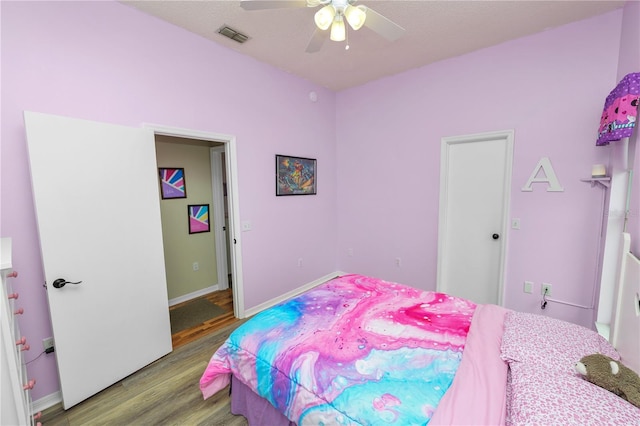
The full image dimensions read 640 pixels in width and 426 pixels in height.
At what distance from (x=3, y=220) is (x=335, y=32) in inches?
93.1

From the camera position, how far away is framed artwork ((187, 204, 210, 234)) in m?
3.68

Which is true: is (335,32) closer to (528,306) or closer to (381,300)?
(381,300)

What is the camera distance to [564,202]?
255cm

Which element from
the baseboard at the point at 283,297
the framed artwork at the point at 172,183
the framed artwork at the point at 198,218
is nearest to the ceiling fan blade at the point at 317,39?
the framed artwork at the point at 172,183

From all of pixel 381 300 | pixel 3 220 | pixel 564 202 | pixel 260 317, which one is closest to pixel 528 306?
pixel 564 202

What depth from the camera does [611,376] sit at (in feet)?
3.60

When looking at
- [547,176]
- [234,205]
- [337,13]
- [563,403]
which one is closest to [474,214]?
[547,176]

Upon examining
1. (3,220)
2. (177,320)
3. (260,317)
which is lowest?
(177,320)

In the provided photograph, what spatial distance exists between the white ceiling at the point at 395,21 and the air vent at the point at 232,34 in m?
0.04

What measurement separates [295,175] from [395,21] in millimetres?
1935

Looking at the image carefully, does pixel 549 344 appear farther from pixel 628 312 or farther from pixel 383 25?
pixel 383 25

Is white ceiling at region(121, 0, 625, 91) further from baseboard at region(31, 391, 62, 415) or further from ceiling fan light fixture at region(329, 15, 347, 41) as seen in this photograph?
baseboard at region(31, 391, 62, 415)

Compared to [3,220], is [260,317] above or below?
below

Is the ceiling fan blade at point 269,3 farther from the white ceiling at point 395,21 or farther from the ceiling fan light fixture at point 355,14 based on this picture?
the white ceiling at point 395,21
